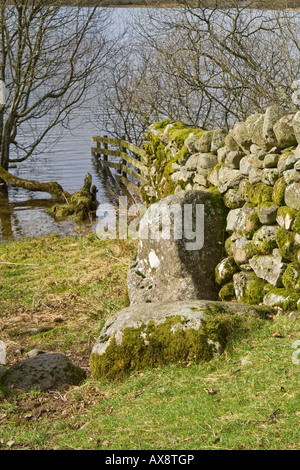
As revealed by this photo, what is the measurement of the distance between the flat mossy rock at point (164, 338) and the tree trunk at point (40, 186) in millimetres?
12775

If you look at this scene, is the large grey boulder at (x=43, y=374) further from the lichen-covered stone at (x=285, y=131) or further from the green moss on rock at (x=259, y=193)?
the lichen-covered stone at (x=285, y=131)

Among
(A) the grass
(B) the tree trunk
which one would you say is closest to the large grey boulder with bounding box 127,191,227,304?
(A) the grass

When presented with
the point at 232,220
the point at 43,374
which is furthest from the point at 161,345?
the point at 232,220

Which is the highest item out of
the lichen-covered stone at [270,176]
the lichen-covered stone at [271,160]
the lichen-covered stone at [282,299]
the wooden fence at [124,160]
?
the wooden fence at [124,160]

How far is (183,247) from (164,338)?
64.2 inches

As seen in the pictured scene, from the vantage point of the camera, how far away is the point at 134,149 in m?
14.8

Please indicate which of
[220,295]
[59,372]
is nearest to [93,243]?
[220,295]

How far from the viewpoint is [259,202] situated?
16.6 ft

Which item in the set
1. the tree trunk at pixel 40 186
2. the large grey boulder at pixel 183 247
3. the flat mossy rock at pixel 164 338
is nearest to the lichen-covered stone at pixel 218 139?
the large grey boulder at pixel 183 247

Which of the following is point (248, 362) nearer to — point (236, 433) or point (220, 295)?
point (236, 433)

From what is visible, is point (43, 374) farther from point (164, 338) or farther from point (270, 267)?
point (270, 267)

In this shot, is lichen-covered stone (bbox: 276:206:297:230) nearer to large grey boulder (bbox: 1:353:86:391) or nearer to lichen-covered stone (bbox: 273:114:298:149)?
lichen-covered stone (bbox: 273:114:298:149)

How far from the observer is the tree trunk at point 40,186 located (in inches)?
662
